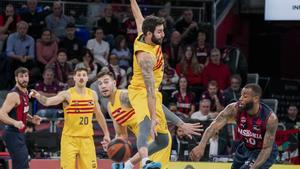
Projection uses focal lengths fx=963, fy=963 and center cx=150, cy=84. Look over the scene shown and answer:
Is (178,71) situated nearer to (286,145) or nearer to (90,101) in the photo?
(286,145)

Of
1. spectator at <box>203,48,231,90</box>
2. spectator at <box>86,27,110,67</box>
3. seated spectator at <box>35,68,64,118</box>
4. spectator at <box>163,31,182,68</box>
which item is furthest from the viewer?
spectator at <box>163,31,182,68</box>

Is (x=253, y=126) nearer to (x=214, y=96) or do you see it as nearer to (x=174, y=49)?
(x=214, y=96)

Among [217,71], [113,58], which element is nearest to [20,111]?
[113,58]

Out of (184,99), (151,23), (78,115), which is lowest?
(184,99)

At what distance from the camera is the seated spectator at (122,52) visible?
21.0 meters

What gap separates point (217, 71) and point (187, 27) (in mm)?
1794

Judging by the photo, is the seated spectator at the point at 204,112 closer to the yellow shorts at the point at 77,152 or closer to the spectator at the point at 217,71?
the spectator at the point at 217,71

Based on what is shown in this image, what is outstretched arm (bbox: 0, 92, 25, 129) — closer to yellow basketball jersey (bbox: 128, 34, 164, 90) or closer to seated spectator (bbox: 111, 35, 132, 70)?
yellow basketball jersey (bbox: 128, 34, 164, 90)

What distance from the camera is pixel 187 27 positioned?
883 inches

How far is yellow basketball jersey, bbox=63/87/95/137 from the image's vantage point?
49.8 ft

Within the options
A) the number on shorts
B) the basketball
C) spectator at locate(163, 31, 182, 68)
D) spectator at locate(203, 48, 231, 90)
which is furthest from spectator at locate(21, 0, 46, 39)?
the basketball

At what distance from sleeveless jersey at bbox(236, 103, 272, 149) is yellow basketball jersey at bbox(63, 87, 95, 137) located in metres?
2.72

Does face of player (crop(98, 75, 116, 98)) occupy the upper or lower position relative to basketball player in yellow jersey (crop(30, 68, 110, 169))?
upper

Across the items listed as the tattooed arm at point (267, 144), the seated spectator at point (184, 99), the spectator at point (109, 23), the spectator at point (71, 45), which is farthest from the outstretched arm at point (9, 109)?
the spectator at point (109, 23)
